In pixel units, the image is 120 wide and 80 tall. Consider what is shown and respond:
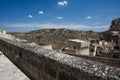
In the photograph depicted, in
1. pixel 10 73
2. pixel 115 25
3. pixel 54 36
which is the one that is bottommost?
pixel 54 36

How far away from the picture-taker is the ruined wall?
203cm

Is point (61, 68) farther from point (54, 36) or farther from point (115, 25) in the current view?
point (115, 25)

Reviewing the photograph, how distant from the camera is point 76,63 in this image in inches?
99.6

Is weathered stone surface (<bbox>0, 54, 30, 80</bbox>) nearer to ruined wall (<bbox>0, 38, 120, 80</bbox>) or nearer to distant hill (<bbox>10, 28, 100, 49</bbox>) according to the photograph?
ruined wall (<bbox>0, 38, 120, 80</bbox>)

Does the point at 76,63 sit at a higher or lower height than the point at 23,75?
higher

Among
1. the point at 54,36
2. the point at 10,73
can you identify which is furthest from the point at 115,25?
the point at 10,73

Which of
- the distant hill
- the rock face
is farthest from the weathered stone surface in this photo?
the rock face

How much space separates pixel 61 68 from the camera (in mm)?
2742

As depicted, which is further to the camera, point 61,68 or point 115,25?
point 115,25

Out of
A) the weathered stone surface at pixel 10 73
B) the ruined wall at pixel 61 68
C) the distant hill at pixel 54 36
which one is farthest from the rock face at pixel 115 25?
the ruined wall at pixel 61 68

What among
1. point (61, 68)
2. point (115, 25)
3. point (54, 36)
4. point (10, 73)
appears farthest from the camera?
point (54, 36)

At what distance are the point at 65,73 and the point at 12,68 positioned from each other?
2924 millimetres

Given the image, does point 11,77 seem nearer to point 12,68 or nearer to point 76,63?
point 12,68

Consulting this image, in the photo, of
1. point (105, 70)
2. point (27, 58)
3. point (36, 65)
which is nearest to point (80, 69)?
point (105, 70)
